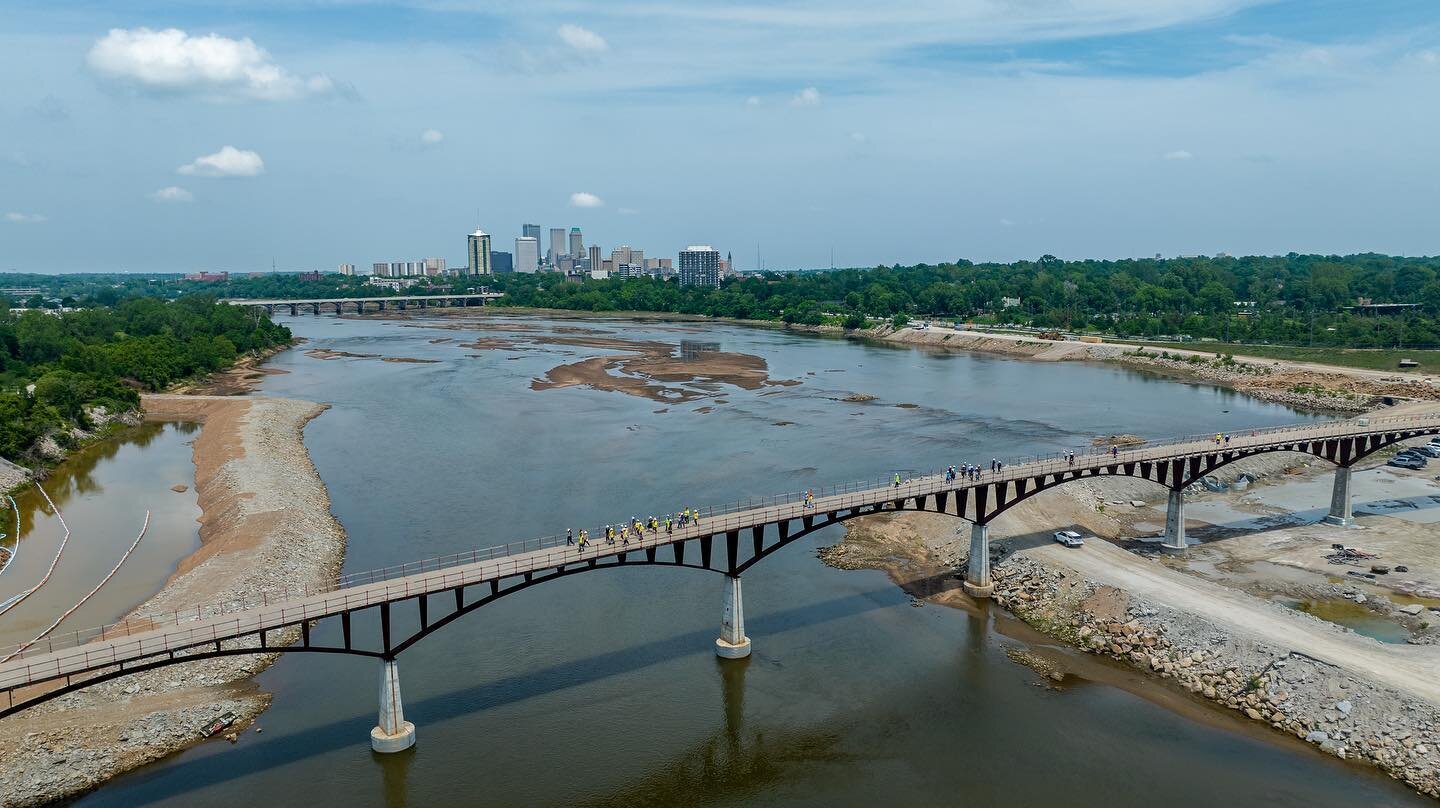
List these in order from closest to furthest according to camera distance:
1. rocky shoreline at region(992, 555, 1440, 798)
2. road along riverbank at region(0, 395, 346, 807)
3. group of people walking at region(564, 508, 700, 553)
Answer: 1. road along riverbank at region(0, 395, 346, 807)
2. rocky shoreline at region(992, 555, 1440, 798)
3. group of people walking at region(564, 508, 700, 553)

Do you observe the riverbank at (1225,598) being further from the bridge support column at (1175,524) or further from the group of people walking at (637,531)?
the group of people walking at (637,531)

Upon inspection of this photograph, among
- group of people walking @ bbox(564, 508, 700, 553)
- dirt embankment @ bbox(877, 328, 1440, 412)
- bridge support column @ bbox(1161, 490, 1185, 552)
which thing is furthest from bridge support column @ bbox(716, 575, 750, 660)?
dirt embankment @ bbox(877, 328, 1440, 412)

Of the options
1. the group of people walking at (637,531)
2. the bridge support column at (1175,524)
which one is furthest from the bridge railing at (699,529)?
the bridge support column at (1175,524)

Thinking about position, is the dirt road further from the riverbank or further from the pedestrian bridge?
the pedestrian bridge

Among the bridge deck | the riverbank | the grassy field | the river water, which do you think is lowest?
the river water

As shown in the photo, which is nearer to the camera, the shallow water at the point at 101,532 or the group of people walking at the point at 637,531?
the group of people walking at the point at 637,531

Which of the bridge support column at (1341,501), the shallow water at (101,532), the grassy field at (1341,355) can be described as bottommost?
the shallow water at (101,532)
